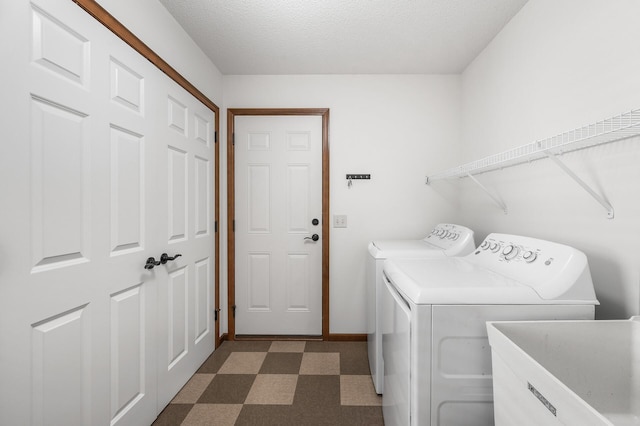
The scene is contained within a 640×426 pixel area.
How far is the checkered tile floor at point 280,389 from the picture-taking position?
166 cm

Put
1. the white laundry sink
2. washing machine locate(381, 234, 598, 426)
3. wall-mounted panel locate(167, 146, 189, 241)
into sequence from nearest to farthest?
the white laundry sink → washing machine locate(381, 234, 598, 426) → wall-mounted panel locate(167, 146, 189, 241)

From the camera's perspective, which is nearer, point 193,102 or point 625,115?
point 625,115

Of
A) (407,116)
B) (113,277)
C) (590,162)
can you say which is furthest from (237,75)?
(590,162)

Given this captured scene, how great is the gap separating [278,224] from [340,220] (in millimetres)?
578

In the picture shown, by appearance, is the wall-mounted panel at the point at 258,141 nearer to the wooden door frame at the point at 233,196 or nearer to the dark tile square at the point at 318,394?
the wooden door frame at the point at 233,196

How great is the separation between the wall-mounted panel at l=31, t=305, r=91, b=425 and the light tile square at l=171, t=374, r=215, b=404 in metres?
0.71

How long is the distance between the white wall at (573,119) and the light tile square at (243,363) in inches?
80.2

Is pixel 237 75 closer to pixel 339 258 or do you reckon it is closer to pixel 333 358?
pixel 339 258

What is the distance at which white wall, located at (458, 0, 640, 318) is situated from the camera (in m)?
1.10

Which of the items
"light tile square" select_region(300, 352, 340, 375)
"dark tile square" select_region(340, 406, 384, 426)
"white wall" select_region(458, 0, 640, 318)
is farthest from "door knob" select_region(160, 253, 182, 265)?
"white wall" select_region(458, 0, 640, 318)

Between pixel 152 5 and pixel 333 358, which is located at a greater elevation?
pixel 152 5

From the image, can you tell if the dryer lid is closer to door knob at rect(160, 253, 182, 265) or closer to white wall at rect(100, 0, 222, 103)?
door knob at rect(160, 253, 182, 265)

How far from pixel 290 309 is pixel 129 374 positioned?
55.3 inches

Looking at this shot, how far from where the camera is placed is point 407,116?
8.54 ft
